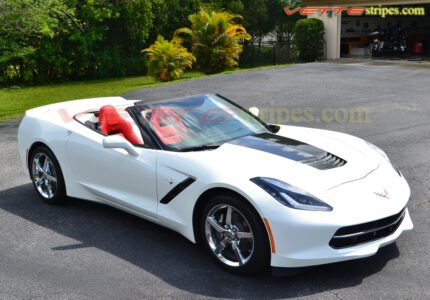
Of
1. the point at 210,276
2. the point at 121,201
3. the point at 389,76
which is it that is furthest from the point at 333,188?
the point at 389,76

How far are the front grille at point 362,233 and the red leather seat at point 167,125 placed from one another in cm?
179

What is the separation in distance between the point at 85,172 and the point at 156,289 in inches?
75.1

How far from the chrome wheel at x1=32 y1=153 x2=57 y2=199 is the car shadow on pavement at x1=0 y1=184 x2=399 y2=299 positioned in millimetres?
168

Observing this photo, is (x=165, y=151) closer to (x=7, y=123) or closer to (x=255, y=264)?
(x=255, y=264)

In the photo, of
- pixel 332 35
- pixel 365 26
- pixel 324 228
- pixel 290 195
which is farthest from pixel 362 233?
pixel 365 26

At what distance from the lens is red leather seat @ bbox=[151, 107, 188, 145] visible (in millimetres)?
5036

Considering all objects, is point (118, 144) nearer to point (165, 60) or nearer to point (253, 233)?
point (253, 233)

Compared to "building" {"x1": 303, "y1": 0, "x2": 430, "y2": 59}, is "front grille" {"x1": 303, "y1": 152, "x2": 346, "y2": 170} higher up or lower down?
lower down

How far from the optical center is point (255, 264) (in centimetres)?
412

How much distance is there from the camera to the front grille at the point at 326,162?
446cm

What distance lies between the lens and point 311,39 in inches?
973

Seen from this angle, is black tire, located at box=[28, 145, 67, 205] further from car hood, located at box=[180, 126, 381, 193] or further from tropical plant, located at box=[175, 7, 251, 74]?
tropical plant, located at box=[175, 7, 251, 74]

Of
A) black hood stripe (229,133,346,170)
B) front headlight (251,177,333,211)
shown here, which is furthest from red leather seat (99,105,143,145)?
front headlight (251,177,333,211)

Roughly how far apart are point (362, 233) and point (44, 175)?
3833 mm
